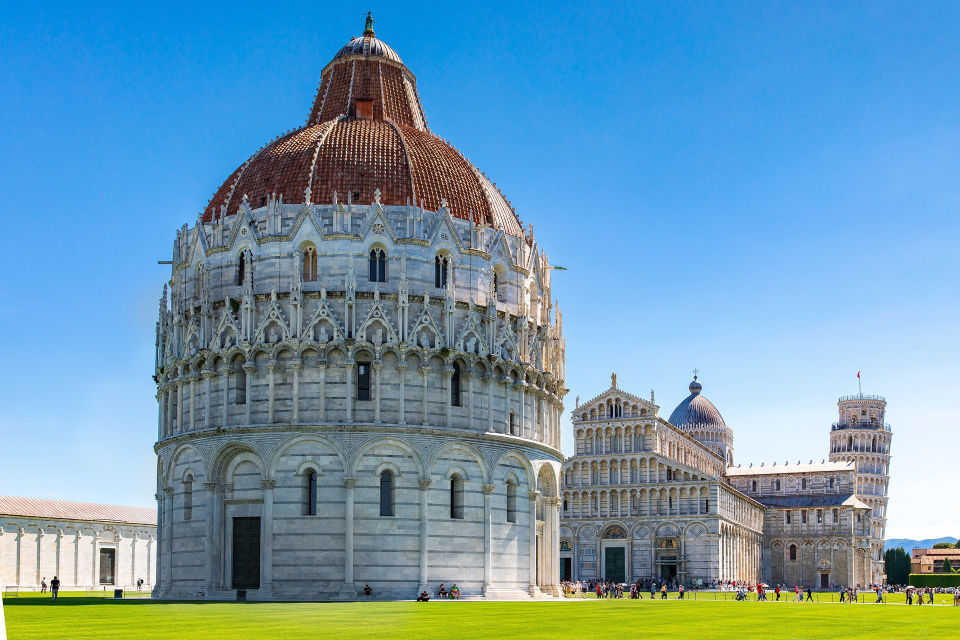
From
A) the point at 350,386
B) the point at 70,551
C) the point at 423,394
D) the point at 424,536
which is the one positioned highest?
the point at 350,386

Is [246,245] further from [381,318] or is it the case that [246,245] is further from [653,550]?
[653,550]

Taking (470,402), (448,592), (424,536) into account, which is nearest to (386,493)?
(424,536)

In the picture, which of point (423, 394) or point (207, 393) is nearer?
point (423, 394)

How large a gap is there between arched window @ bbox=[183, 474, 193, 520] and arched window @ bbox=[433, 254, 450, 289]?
15.3m

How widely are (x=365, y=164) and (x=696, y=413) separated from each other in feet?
336

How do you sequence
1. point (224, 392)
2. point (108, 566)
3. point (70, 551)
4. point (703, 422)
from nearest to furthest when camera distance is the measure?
point (224, 392)
point (70, 551)
point (108, 566)
point (703, 422)

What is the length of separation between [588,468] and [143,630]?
92.5 m

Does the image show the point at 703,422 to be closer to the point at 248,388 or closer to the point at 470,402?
the point at 470,402

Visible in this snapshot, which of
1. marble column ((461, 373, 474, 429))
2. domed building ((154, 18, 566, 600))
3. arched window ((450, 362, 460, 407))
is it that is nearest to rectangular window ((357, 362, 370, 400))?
domed building ((154, 18, 566, 600))

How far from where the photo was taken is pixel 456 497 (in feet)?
177

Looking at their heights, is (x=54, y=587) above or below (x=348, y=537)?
below

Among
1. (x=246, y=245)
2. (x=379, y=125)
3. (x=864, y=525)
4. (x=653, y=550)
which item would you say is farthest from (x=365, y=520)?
(x=864, y=525)

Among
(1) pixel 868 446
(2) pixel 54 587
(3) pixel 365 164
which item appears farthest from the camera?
(1) pixel 868 446

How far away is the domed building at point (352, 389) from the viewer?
52.0 metres
